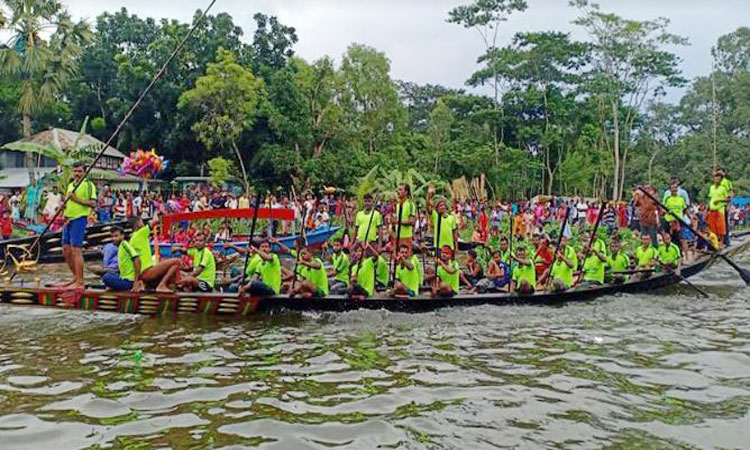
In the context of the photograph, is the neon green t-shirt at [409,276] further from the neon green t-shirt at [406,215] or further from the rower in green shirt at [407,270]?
the neon green t-shirt at [406,215]

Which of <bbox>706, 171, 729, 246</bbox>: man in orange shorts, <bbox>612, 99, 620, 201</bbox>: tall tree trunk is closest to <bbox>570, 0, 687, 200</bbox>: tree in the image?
<bbox>612, 99, 620, 201</bbox>: tall tree trunk

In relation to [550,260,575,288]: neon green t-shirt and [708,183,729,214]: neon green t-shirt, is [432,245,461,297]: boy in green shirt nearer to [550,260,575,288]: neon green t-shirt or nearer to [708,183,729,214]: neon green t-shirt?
[550,260,575,288]: neon green t-shirt

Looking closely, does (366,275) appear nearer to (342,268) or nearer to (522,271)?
(342,268)

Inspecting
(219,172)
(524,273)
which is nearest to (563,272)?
(524,273)

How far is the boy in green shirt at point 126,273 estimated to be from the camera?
962 centimetres

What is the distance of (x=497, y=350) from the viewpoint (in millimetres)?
8766

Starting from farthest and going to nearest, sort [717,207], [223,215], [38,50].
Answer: [38,50]
[717,207]
[223,215]

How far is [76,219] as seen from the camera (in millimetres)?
9773

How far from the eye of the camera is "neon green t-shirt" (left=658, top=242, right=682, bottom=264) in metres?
13.2

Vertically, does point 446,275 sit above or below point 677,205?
below

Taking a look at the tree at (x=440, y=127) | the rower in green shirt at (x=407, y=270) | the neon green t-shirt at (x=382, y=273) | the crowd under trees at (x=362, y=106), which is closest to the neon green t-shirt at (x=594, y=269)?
the rower in green shirt at (x=407, y=270)

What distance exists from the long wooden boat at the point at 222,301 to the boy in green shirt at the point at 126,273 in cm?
21

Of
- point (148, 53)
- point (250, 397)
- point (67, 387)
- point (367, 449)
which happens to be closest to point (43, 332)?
point (67, 387)

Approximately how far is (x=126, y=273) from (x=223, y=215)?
203 inches
